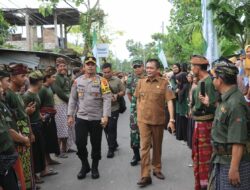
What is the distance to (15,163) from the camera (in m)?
3.80

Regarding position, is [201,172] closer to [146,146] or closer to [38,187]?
[146,146]

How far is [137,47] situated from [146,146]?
7975 centimetres

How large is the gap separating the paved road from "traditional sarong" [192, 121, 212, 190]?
2.71ft

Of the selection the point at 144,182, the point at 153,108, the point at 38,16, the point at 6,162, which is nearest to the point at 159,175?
the point at 144,182

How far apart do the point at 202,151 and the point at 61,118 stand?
12.4 feet

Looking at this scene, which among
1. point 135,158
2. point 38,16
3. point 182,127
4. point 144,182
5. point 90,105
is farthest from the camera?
point 38,16

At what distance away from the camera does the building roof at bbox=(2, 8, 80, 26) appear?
84.3 feet

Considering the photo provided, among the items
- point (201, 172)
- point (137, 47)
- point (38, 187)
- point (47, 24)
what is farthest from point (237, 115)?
point (137, 47)

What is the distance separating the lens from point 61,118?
785 centimetres

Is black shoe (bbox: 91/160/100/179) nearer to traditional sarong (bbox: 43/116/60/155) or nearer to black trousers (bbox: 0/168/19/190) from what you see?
traditional sarong (bbox: 43/116/60/155)

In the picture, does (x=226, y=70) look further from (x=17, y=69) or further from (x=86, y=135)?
(x=86, y=135)

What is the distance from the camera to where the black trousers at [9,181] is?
11.7ft

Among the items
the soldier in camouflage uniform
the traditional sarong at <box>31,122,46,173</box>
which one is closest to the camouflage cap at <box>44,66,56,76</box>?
the traditional sarong at <box>31,122,46,173</box>

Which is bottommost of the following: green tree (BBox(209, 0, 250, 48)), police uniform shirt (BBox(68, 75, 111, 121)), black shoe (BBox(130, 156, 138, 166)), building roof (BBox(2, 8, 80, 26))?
black shoe (BBox(130, 156, 138, 166))
